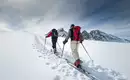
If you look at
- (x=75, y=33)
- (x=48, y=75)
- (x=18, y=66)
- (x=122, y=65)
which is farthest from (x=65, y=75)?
(x=122, y=65)

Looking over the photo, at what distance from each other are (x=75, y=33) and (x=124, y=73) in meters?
3.11

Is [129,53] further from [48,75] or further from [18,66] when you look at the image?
[18,66]

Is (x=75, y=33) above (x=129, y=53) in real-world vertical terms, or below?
above

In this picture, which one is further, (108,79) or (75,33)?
(75,33)

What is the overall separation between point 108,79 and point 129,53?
3.52 metres

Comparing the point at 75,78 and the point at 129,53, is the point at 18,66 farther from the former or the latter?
the point at 129,53

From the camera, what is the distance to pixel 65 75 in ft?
15.6

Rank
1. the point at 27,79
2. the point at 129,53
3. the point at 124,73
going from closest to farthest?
the point at 27,79
the point at 124,73
the point at 129,53

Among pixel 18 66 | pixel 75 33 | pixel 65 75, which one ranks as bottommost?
pixel 65 75

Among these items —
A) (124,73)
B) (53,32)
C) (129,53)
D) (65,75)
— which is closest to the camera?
(65,75)

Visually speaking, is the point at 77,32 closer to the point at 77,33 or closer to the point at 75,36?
the point at 77,33

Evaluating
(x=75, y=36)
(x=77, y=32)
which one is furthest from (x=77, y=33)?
(x=75, y=36)

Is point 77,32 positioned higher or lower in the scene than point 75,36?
higher

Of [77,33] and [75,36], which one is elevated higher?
[77,33]
